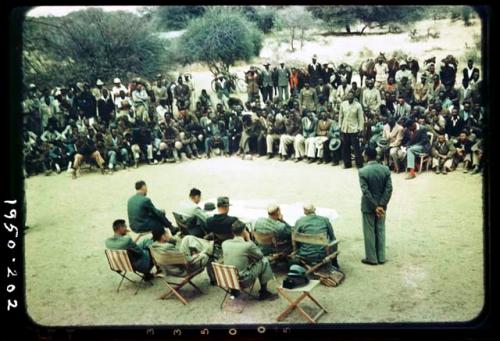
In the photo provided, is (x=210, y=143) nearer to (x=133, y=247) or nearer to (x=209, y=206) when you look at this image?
(x=209, y=206)

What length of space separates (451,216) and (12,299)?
4.72 meters

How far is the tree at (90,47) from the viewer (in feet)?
19.0

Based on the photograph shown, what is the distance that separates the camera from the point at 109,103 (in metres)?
5.96

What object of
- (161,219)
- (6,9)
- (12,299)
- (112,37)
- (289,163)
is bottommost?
(12,299)

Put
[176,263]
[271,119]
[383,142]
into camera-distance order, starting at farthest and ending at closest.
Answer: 1. [271,119]
2. [383,142]
3. [176,263]

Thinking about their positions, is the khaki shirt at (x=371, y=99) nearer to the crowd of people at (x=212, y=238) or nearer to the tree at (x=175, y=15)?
the crowd of people at (x=212, y=238)

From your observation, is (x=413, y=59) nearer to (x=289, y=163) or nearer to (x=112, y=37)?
(x=289, y=163)

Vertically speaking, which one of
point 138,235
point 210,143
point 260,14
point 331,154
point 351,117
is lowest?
point 138,235

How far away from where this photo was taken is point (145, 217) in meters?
5.88

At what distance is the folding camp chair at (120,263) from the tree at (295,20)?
2915 mm

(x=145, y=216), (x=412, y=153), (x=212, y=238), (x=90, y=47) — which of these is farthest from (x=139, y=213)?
(x=412, y=153)

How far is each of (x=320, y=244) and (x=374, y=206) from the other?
0.72 metres

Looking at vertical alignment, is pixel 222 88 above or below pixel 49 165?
above

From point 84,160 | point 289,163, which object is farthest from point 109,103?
point 289,163
